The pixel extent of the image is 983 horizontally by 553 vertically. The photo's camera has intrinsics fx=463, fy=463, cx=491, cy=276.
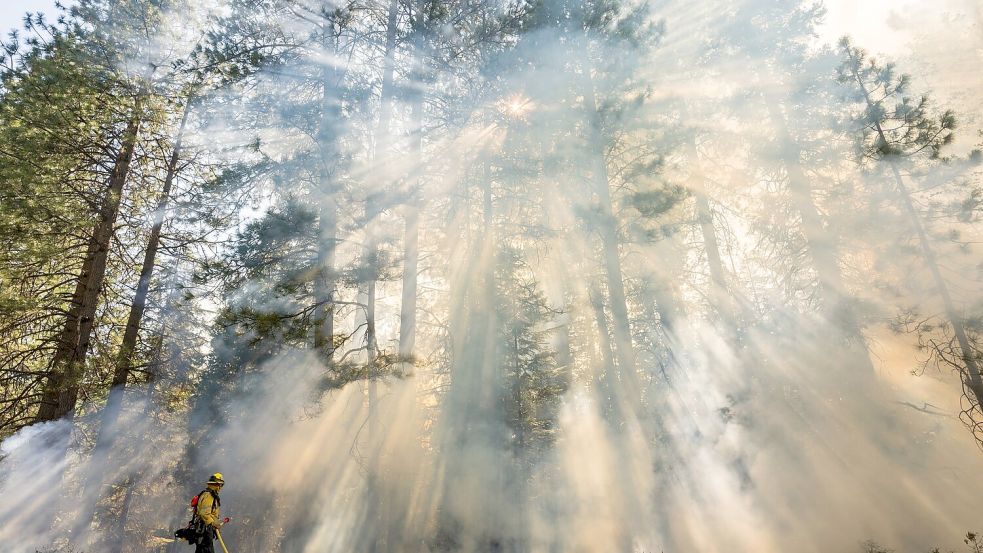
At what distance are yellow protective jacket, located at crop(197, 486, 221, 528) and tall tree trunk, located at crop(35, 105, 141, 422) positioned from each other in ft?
11.3

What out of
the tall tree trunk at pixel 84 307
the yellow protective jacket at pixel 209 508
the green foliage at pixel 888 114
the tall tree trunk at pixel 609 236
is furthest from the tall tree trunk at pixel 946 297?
the tall tree trunk at pixel 84 307

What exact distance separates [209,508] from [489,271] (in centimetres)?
820

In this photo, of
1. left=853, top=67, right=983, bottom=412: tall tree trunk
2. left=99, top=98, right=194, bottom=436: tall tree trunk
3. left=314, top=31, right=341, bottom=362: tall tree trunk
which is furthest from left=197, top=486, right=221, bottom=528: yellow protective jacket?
left=853, top=67, right=983, bottom=412: tall tree trunk

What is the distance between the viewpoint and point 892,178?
10594 mm

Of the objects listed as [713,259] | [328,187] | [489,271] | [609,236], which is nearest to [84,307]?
[328,187]

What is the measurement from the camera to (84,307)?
9.41 metres

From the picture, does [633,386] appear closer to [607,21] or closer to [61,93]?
[607,21]

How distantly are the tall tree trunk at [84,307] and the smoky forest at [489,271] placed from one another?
84mm

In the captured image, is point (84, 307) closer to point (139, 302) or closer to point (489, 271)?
point (139, 302)

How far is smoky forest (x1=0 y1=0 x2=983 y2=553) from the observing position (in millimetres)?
9289

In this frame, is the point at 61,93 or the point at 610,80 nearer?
the point at 61,93

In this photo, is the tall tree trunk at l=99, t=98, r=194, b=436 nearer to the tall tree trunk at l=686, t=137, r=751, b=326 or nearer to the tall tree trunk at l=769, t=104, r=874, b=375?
the tall tree trunk at l=686, t=137, r=751, b=326

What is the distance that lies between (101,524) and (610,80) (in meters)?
19.8

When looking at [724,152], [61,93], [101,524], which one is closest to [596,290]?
[724,152]
